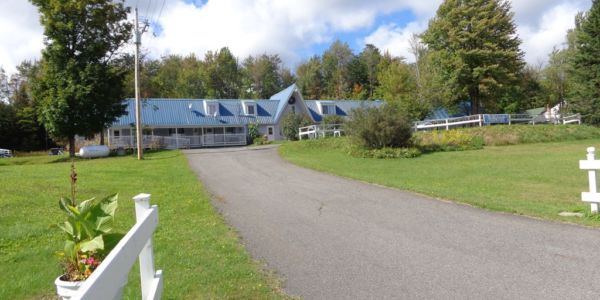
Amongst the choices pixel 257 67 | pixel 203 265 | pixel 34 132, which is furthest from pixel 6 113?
pixel 203 265

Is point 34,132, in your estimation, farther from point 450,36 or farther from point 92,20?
point 450,36

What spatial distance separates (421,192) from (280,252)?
20.1ft

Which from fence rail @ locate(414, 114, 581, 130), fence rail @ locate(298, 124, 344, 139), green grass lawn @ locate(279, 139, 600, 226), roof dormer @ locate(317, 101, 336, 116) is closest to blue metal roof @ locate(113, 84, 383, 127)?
roof dormer @ locate(317, 101, 336, 116)

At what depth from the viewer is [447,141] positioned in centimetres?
2534

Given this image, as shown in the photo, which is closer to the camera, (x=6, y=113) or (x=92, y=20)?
(x=92, y=20)

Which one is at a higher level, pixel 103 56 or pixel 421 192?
pixel 103 56

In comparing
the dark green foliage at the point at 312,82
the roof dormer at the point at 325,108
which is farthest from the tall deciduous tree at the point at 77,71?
the dark green foliage at the point at 312,82

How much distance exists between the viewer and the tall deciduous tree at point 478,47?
4097cm

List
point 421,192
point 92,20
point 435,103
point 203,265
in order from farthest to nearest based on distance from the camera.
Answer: point 435,103, point 92,20, point 421,192, point 203,265

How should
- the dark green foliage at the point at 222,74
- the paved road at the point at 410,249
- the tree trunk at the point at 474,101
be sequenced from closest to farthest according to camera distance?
the paved road at the point at 410,249
the tree trunk at the point at 474,101
the dark green foliage at the point at 222,74

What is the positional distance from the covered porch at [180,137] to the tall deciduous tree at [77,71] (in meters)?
5.57

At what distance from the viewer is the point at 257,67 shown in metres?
74.0

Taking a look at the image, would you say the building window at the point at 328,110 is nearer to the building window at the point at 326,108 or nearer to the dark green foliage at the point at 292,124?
the building window at the point at 326,108

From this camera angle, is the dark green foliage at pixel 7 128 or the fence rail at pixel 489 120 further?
the dark green foliage at pixel 7 128
